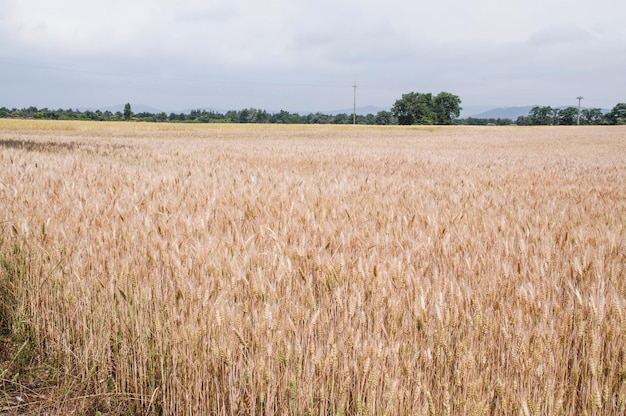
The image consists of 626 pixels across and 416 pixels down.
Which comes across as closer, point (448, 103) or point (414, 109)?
point (414, 109)

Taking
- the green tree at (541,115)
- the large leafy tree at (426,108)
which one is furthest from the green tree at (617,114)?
the large leafy tree at (426,108)

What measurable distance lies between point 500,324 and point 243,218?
2.58m

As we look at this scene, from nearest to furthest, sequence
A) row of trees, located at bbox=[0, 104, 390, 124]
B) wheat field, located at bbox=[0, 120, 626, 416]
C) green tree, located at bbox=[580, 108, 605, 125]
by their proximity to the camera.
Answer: wheat field, located at bbox=[0, 120, 626, 416] → row of trees, located at bbox=[0, 104, 390, 124] → green tree, located at bbox=[580, 108, 605, 125]

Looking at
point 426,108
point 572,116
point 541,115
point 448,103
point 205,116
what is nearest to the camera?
point 205,116

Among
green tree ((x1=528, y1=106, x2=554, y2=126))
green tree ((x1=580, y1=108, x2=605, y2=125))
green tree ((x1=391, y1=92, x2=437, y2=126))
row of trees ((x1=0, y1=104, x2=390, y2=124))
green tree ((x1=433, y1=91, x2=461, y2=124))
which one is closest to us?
row of trees ((x1=0, y1=104, x2=390, y2=124))

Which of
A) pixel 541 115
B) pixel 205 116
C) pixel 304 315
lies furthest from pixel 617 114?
pixel 304 315

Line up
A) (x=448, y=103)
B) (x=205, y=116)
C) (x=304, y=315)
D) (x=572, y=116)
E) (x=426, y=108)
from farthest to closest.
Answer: (x=572, y=116)
(x=448, y=103)
(x=426, y=108)
(x=205, y=116)
(x=304, y=315)

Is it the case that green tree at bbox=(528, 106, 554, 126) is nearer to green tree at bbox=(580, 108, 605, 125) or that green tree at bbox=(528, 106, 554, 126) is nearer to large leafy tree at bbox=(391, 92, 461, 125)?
green tree at bbox=(580, 108, 605, 125)

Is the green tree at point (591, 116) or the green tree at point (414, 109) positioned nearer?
the green tree at point (414, 109)

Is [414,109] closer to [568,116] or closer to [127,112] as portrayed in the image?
[568,116]

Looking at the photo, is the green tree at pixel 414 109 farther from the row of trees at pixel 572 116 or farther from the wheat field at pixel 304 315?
the wheat field at pixel 304 315

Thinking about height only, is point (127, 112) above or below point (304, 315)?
above

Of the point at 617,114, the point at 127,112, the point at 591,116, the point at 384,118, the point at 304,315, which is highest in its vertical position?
the point at 591,116

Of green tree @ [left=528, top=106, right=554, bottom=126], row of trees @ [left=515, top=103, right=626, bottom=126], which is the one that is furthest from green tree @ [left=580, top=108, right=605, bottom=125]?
green tree @ [left=528, top=106, right=554, bottom=126]
